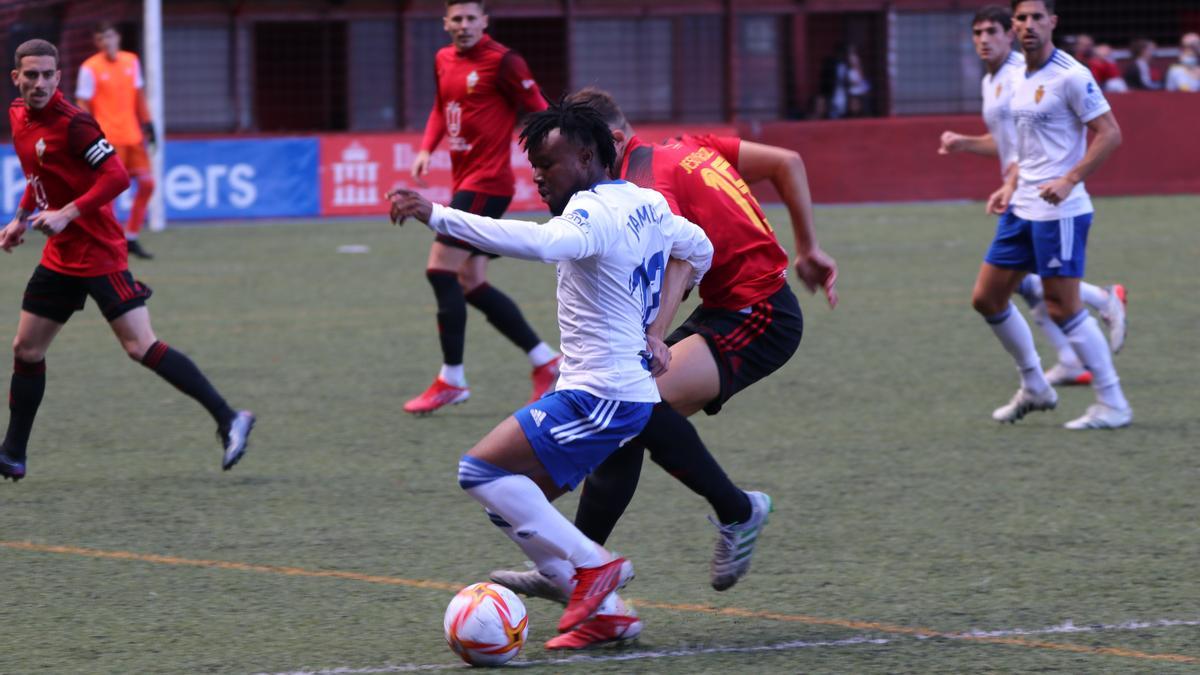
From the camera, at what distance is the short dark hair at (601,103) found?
5.30m

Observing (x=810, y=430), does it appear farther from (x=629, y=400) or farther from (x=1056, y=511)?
(x=629, y=400)

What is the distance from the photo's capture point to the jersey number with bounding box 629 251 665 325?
4930 millimetres

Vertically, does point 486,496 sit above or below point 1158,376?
above

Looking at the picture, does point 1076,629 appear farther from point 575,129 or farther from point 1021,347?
point 1021,347

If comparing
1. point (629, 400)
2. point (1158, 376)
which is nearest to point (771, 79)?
point (1158, 376)

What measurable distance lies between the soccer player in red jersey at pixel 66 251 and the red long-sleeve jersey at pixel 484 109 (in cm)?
242

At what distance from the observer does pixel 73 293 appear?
7.41 metres

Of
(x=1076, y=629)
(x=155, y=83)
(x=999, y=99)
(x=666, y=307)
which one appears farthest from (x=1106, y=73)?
(x=666, y=307)

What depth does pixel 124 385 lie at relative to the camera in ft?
33.1

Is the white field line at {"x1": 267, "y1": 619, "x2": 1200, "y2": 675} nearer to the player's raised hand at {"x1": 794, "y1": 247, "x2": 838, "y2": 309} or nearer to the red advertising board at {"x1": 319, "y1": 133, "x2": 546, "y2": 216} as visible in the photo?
the player's raised hand at {"x1": 794, "y1": 247, "x2": 838, "y2": 309}

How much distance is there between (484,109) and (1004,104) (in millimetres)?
2706

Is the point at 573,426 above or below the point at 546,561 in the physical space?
above

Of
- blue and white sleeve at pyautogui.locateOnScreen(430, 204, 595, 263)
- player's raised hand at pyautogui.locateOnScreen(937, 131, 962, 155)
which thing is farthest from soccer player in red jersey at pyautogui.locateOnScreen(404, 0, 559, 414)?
blue and white sleeve at pyautogui.locateOnScreen(430, 204, 595, 263)

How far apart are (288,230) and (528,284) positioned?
6470mm
